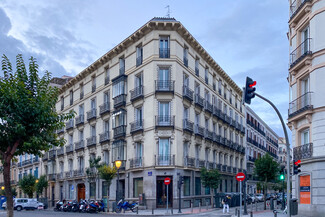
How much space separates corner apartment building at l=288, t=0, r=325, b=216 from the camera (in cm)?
2166

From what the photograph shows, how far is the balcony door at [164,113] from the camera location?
37250mm

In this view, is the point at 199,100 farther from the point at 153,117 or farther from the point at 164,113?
the point at 153,117

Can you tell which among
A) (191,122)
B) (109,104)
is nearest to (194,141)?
(191,122)

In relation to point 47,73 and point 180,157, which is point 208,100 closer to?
point 180,157

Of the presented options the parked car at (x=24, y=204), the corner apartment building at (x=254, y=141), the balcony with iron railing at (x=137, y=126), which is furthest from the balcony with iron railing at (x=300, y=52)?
the corner apartment building at (x=254, y=141)

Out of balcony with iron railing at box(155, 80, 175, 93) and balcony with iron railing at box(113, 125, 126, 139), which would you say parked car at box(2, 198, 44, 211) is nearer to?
balcony with iron railing at box(113, 125, 126, 139)

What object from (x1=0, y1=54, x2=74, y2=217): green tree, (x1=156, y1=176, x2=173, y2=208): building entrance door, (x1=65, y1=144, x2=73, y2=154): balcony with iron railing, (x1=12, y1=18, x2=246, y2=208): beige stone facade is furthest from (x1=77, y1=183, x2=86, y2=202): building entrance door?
(x1=0, y1=54, x2=74, y2=217): green tree

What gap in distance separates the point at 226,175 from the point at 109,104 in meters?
17.7

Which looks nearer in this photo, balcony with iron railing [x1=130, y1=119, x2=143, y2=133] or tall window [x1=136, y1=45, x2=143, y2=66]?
balcony with iron railing [x1=130, y1=119, x2=143, y2=133]

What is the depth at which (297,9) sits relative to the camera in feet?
79.8

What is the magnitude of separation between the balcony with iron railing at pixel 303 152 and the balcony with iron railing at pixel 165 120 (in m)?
14.6

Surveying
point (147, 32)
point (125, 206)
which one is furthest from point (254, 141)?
point (125, 206)

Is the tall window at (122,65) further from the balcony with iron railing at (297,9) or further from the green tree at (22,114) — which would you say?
the green tree at (22,114)

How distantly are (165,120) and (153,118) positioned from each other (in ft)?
3.58
